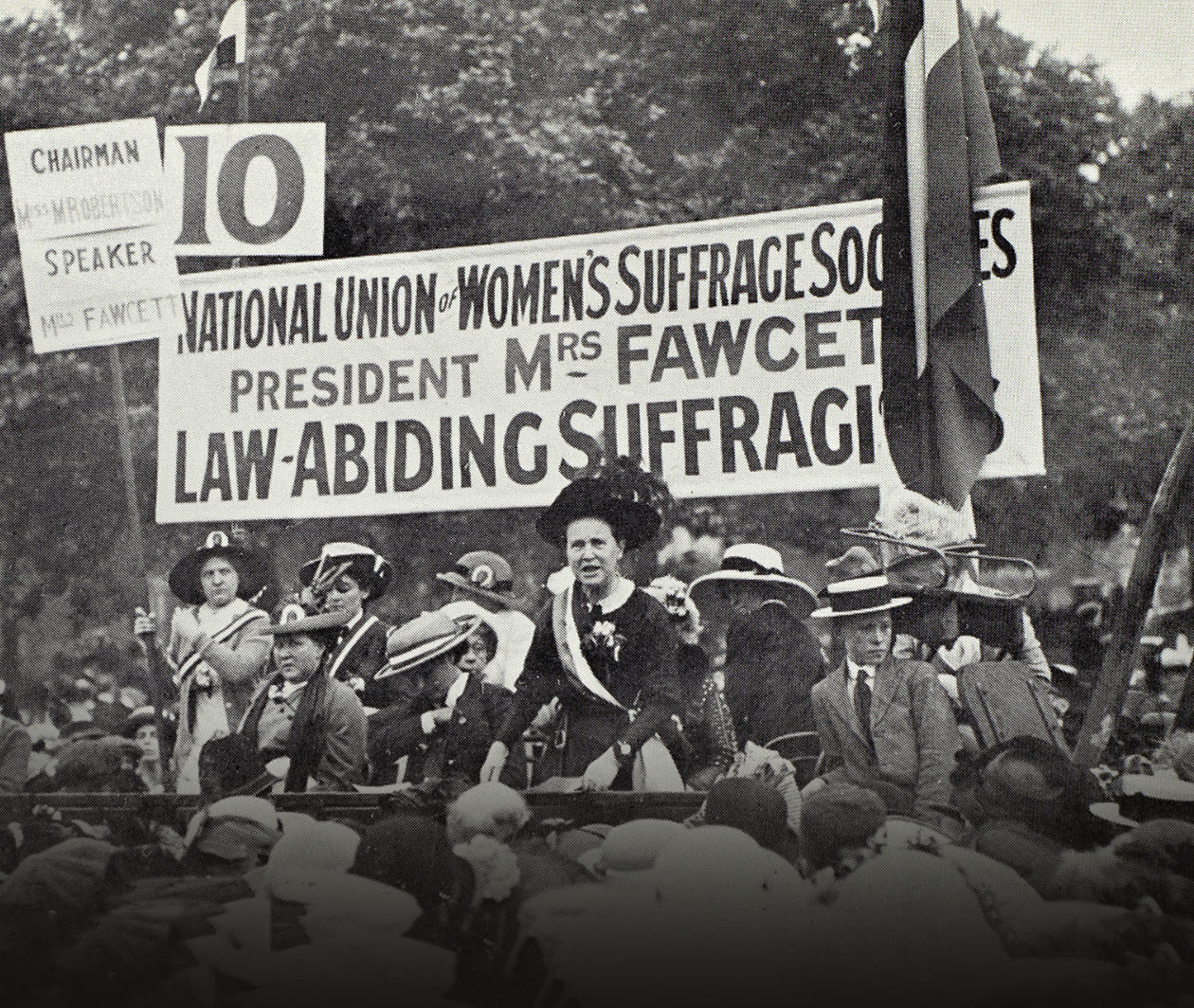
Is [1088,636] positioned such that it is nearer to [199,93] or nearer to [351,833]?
[351,833]

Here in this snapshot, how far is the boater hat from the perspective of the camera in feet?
18.4

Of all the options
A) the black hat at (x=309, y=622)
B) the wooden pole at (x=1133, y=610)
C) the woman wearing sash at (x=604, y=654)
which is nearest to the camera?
the wooden pole at (x=1133, y=610)

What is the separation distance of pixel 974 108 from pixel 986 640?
189cm

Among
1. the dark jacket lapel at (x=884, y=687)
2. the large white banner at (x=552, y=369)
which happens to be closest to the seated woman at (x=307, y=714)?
the large white banner at (x=552, y=369)

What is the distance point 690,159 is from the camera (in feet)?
19.0

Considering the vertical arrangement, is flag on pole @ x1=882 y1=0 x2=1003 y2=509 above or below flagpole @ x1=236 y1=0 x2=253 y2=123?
below

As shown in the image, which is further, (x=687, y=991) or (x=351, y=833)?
(x=351, y=833)

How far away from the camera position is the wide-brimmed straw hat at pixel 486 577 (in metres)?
5.84

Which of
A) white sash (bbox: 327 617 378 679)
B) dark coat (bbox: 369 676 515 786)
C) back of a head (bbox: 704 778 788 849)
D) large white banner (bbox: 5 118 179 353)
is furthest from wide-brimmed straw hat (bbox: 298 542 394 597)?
back of a head (bbox: 704 778 788 849)

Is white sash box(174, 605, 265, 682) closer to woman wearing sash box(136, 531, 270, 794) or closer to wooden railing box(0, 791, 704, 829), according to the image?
woman wearing sash box(136, 531, 270, 794)

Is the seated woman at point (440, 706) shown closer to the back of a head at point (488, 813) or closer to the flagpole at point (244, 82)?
the back of a head at point (488, 813)

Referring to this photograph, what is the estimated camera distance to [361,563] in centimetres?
596

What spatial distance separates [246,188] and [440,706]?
2.14 metres

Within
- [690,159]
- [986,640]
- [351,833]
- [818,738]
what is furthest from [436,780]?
[690,159]
